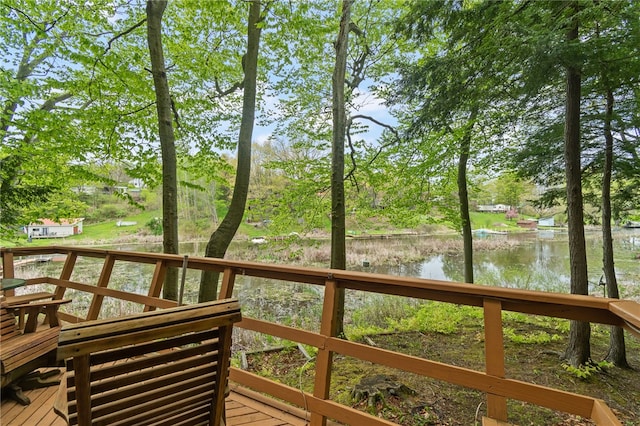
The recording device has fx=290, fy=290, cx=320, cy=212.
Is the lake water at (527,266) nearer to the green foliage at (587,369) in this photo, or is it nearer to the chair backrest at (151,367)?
the green foliage at (587,369)

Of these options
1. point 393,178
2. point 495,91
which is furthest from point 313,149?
point 495,91

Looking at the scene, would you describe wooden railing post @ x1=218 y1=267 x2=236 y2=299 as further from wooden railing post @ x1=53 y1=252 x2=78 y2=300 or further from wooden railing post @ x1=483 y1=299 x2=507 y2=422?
wooden railing post @ x1=53 y1=252 x2=78 y2=300

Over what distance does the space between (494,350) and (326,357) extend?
2.73 feet

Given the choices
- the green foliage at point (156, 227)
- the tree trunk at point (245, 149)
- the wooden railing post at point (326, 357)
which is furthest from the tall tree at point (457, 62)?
the green foliage at point (156, 227)

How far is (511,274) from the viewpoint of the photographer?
9164mm

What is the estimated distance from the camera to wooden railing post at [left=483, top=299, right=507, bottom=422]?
1212 mm

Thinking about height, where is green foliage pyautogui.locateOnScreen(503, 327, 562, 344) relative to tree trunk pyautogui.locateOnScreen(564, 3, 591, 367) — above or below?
below

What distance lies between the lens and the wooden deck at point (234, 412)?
1685mm

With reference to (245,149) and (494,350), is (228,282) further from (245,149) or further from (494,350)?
(245,149)

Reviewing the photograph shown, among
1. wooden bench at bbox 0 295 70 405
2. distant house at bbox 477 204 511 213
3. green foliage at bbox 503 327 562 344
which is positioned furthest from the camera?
distant house at bbox 477 204 511 213

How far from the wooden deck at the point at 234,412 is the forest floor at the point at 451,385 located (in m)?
0.45

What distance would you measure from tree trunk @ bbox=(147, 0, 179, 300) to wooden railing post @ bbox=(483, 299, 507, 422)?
3827 mm

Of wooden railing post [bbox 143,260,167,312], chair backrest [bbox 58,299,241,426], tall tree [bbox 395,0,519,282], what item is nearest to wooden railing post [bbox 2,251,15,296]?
wooden railing post [bbox 143,260,167,312]

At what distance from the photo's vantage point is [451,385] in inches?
132
